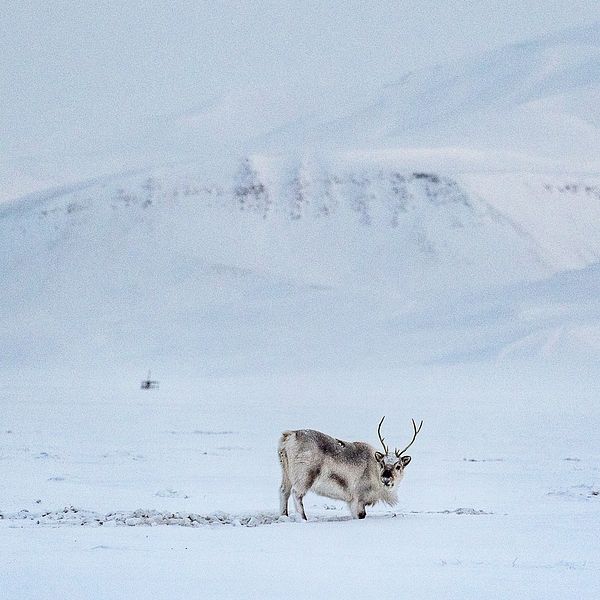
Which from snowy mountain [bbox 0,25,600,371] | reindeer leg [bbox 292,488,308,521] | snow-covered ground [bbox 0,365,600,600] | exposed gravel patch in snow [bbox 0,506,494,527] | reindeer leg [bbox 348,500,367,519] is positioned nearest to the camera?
snow-covered ground [bbox 0,365,600,600]

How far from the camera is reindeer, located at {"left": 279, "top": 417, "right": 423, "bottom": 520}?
12.4 meters

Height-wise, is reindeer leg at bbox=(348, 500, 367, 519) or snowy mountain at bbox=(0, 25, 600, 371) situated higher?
snowy mountain at bbox=(0, 25, 600, 371)

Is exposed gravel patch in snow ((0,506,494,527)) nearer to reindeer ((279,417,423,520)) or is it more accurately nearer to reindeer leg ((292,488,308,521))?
reindeer leg ((292,488,308,521))

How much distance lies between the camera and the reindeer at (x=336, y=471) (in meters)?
12.4

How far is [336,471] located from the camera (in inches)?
492

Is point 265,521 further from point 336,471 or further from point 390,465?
point 390,465

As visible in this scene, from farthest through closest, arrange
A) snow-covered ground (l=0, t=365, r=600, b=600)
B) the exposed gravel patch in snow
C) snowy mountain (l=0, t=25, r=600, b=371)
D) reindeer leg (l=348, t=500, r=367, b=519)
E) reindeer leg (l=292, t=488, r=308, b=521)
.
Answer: snowy mountain (l=0, t=25, r=600, b=371)
reindeer leg (l=348, t=500, r=367, b=519)
reindeer leg (l=292, t=488, r=308, b=521)
the exposed gravel patch in snow
snow-covered ground (l=0, t=365, r=600, b=600)

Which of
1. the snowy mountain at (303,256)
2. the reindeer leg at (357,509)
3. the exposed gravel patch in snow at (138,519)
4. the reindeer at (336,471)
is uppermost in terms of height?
the snowy mountain at (303,256)

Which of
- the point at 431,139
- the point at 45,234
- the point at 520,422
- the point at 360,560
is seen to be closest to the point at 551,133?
the point at 431,139

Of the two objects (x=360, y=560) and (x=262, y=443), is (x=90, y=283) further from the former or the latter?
(x=360, y=560)

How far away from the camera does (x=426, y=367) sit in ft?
363

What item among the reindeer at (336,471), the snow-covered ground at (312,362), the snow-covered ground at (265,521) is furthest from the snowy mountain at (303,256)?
the reindeer at (336,471)

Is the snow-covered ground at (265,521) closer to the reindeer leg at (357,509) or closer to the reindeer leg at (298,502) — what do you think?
the reindeer leg at (357,509)

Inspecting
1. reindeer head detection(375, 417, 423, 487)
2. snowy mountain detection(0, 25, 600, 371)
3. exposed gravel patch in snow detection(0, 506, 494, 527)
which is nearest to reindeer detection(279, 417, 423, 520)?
reindeer head detection(375, 417, 423, 487)
